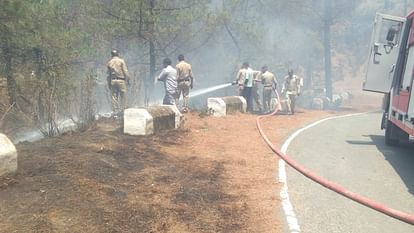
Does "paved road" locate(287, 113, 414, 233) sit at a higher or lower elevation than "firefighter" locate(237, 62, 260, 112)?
lower

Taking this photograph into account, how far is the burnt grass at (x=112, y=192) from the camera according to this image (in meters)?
4.25

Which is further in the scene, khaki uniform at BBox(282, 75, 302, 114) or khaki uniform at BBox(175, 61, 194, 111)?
khaki uniform at BBox(282, 75, 302, 114)

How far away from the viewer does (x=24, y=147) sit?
685cm

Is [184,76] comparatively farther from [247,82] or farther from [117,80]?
[247,82]

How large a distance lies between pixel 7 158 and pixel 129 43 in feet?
41.2

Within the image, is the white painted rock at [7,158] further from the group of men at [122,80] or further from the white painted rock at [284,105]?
the white painted rock at [284,105]

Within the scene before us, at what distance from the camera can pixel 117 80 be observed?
40.1ft

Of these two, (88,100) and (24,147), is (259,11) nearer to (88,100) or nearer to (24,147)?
(88,100)

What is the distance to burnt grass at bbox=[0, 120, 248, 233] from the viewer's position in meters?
4.25

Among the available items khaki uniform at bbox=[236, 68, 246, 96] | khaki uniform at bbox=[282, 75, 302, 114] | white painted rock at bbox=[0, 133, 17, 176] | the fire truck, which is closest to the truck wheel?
the fire truck

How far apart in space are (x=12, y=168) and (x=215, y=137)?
18.8 feet

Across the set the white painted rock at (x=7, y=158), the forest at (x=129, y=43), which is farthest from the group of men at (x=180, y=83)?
the white painted rock at (x=7, y=158)

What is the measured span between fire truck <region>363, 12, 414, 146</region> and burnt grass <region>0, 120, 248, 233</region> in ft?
12.2

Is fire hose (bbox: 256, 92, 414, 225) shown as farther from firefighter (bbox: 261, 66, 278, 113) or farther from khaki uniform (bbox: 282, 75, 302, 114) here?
khaki uniform (bbox: 282, 75, 302, 114)
